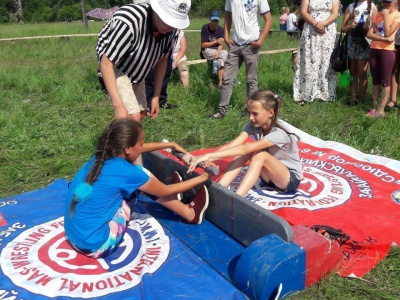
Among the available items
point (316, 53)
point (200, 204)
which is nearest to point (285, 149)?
point (200, 204)

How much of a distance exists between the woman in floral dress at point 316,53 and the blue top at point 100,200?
172 inches

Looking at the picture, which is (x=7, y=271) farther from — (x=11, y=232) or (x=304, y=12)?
(x=304, y=12)

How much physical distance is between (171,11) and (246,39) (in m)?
2.88

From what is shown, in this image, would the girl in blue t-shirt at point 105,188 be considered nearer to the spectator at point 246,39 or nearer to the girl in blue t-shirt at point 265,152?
the girl in blue t-shirt at point 265,152

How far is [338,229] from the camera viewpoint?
9.93 feet

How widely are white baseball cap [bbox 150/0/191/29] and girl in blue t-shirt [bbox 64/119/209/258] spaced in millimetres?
872

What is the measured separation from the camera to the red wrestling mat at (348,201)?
293 cm

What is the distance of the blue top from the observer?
2.66 m

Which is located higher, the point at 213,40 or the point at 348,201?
the point at 213,40

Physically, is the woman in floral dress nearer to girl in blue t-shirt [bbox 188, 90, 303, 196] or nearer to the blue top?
girl in blue t-shirt [bbox 188, 90, 303, 196]

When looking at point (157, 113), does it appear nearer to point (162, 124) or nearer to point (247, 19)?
point (162, 124)

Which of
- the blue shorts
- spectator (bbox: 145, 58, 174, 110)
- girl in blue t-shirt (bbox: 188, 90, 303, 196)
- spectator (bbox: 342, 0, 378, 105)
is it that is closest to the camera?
girl in blue t-shirt (bbox: 188, 90, 303, 196)

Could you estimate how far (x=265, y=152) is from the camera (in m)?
3.39

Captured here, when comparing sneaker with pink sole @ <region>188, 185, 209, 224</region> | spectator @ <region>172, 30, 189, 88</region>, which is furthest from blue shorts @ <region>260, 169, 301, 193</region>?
spectator @ <region>172, 30, 189, 88</region>
